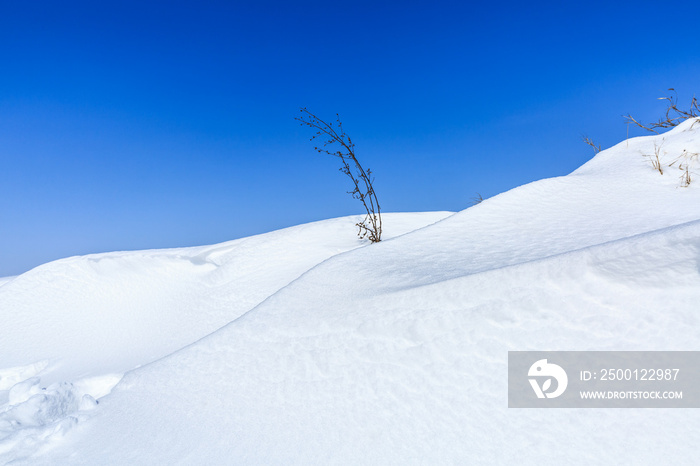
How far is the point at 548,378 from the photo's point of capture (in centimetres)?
117

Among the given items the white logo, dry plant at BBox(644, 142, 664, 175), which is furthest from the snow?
dry plant at BBox(644, 142, 664, 175)

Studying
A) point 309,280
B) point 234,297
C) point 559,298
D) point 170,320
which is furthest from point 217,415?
point 170,320

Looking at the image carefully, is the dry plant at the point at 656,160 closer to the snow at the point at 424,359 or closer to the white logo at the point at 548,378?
the snow at the point at 424,359

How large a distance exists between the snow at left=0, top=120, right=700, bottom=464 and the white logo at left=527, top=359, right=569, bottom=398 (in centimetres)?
6

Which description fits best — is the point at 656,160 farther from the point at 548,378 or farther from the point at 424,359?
the point at 424,359

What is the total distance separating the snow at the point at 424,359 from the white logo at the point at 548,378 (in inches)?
2.5

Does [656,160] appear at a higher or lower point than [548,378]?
higher

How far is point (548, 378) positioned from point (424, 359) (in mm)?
357

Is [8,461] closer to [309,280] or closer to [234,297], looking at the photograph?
[309,280]

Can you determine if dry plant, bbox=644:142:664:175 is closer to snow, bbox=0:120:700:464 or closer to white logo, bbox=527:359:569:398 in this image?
snow, bbox=0:120:700:464

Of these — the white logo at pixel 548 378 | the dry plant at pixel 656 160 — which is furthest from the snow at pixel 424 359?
the dry plant at pixel 656 160

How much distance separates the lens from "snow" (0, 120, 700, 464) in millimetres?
1099

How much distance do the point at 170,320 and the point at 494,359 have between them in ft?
8.33

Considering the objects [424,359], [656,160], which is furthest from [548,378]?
[656,160]
